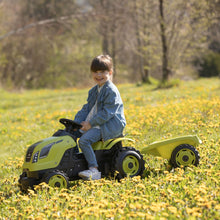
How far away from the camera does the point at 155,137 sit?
5.87 meters

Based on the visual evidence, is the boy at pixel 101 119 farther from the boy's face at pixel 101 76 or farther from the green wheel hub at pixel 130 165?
the green wheel hub at pixel 130 165

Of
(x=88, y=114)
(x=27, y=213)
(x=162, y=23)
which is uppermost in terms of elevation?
(x=162, y=23)

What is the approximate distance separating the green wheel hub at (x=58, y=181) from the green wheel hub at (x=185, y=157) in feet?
4.48

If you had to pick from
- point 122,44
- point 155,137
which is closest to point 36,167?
point 155,137

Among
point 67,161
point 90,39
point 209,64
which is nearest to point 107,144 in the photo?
point 67,161

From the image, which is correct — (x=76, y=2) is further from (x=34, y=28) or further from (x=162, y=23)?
(x=162, y=23)

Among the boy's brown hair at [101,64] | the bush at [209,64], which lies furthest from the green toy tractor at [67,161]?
the bush at [209,64]

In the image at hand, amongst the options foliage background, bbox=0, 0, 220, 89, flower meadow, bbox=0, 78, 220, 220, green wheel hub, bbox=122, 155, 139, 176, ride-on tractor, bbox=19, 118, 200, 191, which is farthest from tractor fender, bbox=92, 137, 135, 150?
foliage background, bbox=0, 0, 220, 89

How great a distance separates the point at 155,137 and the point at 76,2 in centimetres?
2193

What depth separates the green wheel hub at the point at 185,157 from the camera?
4.14m

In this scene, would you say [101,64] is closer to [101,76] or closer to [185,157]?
[101,76]

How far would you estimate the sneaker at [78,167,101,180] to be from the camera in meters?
3.91

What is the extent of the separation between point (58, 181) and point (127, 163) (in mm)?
826

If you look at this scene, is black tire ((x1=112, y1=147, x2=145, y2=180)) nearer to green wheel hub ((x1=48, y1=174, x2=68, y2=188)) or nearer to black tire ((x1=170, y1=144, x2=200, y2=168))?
black tire ((x1=170, y1=144, x2=200, y2=168))
